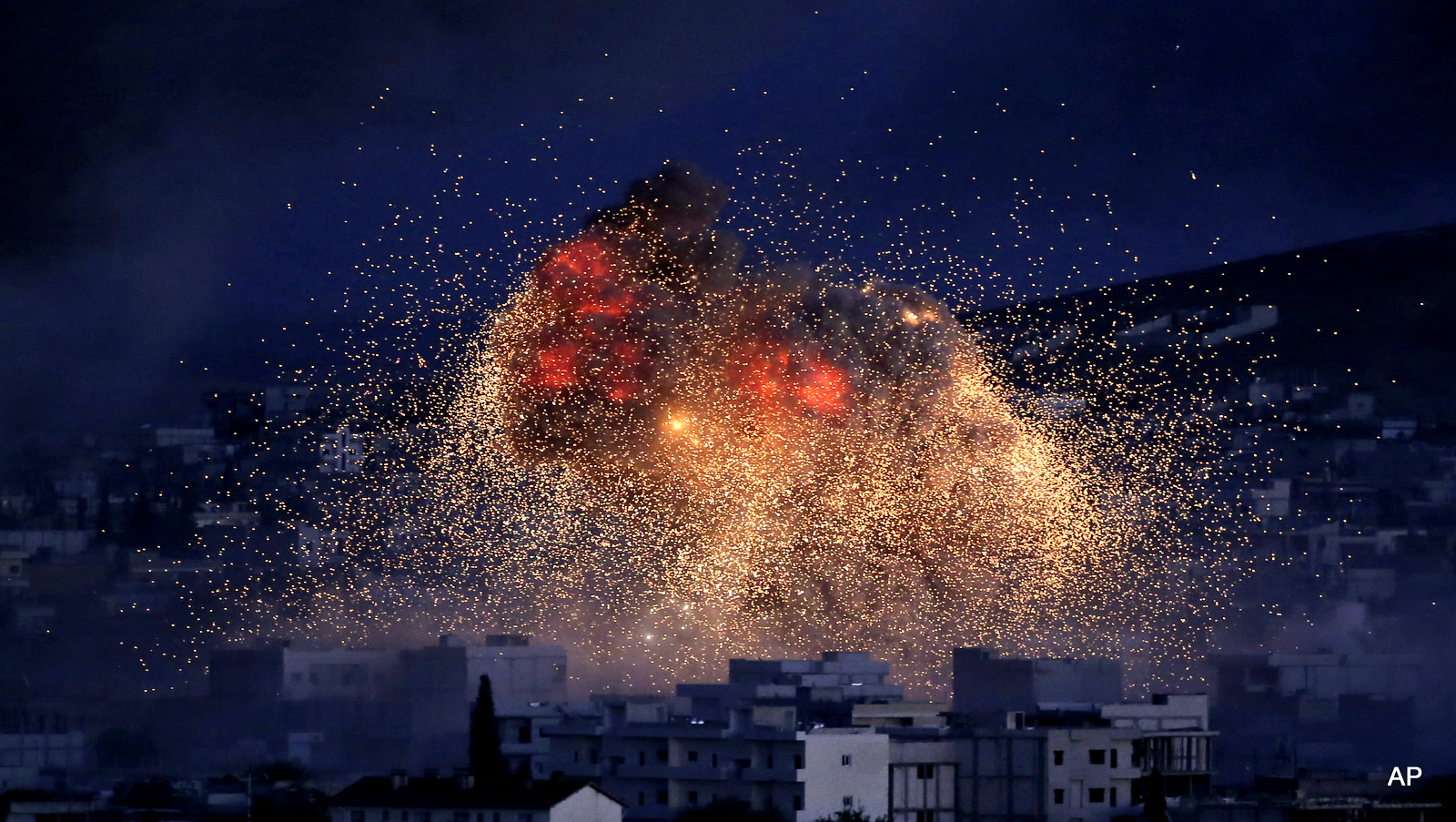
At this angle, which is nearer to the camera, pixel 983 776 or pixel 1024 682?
pixel 983 776

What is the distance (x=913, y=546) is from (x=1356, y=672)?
21.0 metres

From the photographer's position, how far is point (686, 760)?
5656 cm

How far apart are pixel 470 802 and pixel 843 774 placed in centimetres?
917

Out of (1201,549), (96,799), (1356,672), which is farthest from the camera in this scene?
(1201,549)

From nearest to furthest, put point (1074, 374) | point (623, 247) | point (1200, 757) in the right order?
1. point (1200, 757)
2. point (623, 247)
3. point (1074, 374)

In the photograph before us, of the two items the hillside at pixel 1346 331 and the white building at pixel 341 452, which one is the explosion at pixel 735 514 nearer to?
the white building at pixel 341 452

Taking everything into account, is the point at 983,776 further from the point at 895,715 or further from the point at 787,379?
the point at 787,379

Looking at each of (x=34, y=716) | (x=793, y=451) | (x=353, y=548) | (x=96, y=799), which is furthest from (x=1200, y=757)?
(x=353, y=548)

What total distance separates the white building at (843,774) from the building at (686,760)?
1.01 feet

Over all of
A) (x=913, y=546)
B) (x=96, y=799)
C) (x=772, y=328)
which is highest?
(x=772, y=328)

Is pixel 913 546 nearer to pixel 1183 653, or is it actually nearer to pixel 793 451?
pixel 793 451

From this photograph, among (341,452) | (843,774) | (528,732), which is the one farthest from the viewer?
(341,452)

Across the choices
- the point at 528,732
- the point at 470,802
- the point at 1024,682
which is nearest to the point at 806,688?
the point at 528,732

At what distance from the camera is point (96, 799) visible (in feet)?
189
